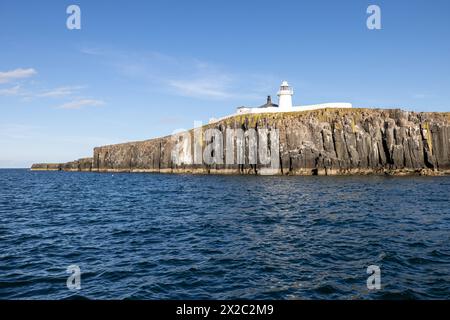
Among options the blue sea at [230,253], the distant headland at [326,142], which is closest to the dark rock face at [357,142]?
the distant headland at [326,142]

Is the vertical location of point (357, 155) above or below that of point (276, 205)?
above

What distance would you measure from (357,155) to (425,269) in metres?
80.2

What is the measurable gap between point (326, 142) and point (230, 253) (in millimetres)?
79840

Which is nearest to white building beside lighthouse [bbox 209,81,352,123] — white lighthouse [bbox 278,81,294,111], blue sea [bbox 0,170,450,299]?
white lighthouse [bbox 278,81,294,111]

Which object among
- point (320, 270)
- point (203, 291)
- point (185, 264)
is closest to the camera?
point (203, 291)

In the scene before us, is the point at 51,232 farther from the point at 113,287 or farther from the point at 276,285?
the point at 276,285

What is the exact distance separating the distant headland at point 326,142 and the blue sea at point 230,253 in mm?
59325

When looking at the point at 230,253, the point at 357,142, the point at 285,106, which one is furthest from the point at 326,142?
the point at 230,253

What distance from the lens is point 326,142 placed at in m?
93.1

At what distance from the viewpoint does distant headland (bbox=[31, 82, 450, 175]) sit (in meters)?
89.3

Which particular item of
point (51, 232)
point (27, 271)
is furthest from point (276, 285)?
point (51, 232)

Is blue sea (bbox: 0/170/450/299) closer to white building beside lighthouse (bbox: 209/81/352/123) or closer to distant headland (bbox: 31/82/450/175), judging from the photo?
distant headland (bbox: 31/82/450/175)

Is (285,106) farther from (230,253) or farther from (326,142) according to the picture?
(230,253)
